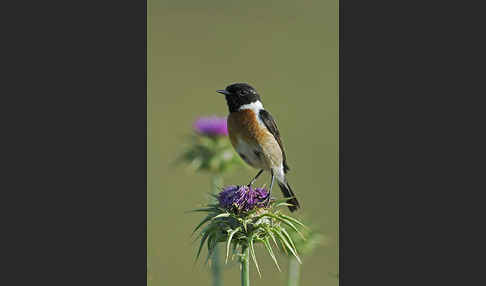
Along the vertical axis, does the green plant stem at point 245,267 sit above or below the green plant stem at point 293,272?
above

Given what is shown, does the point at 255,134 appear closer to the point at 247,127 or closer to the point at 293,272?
the point at 247,127

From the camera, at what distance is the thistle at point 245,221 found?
5121 mm

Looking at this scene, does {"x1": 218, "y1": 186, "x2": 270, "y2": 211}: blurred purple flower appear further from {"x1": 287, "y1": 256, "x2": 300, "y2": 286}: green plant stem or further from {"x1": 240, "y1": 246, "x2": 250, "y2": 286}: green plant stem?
{"x1": 287, "y1": 256, "x2": 300, "y2": 286}: green plant stem

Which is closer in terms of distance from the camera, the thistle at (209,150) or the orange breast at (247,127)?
the orange breast at (247,127)

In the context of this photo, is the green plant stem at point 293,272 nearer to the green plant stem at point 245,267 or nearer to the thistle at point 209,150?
the green plant stem at point 245,267

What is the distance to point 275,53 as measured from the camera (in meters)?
15.5

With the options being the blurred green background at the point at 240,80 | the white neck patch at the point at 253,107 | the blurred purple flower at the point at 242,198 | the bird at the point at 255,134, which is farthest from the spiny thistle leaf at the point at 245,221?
the blurred green background at the point at 240,80

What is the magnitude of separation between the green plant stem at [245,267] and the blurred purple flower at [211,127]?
4.07 meters
